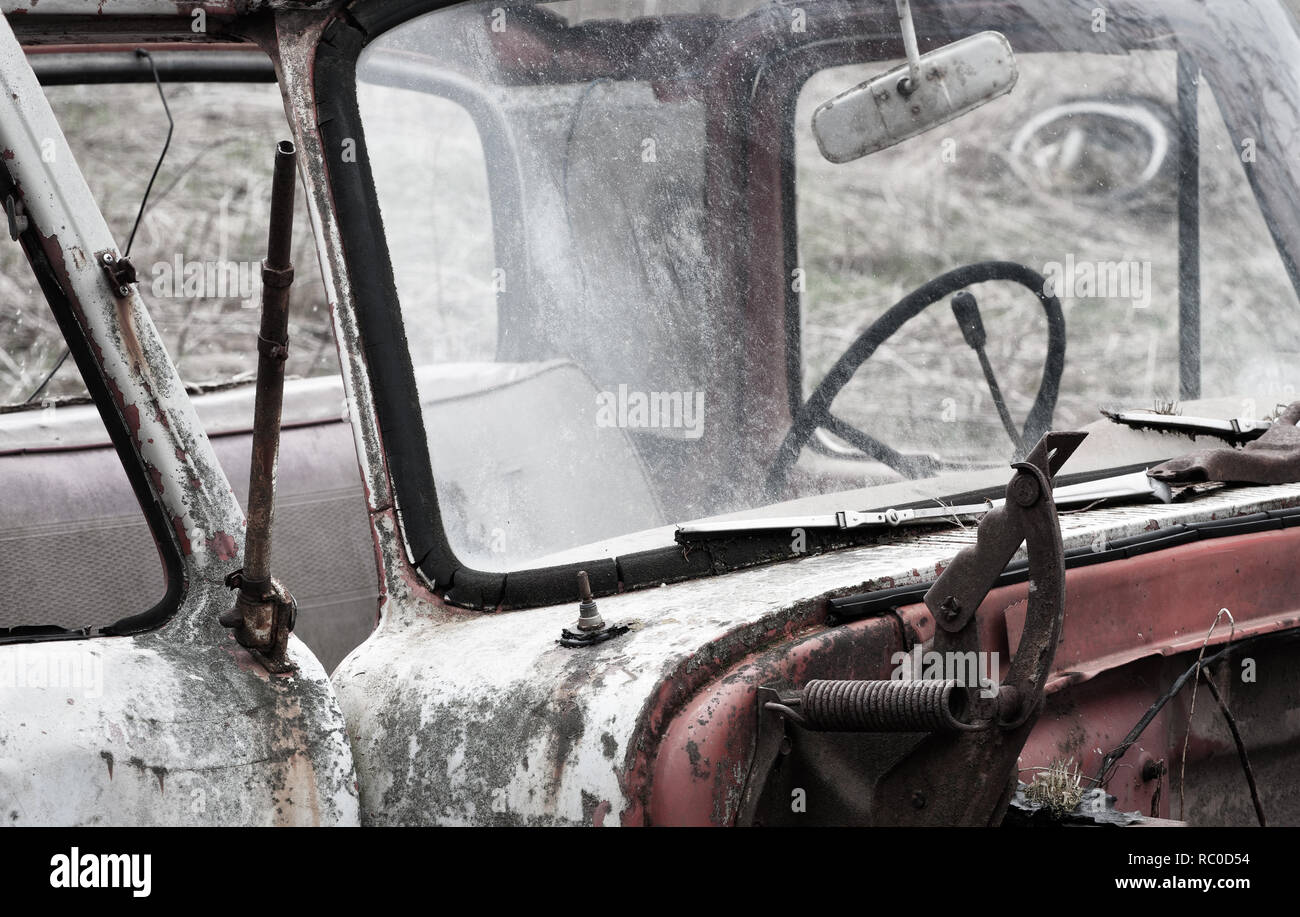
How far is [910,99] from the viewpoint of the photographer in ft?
7.61

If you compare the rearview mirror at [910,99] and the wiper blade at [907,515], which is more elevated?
the rearview mirror at [910,99]

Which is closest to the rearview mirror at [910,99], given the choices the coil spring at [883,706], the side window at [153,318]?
the coil spring at [883,706]

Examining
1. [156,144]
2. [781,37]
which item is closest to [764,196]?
[781,37]

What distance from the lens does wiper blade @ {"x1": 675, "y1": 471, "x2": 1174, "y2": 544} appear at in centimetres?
213

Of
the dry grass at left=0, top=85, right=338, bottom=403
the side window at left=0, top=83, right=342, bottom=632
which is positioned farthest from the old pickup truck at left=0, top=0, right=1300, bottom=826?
the dry grass at left=0, top=85, right=338, bottom=403

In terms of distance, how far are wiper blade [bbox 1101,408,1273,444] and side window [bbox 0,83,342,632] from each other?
171 centimetres

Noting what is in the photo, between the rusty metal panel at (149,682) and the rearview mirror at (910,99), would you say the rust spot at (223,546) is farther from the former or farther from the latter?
the rearview mirror at (910,99)

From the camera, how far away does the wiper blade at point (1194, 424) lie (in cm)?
243

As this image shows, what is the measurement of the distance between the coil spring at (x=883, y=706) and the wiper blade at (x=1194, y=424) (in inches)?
38.2

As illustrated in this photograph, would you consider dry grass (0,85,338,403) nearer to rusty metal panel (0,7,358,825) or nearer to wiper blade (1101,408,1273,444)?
rusty metal panel (0,7,358,825)

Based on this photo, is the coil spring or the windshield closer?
the coil spring

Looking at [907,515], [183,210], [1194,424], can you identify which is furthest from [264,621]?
[183,210]

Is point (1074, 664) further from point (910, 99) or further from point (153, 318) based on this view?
point (153, 318)

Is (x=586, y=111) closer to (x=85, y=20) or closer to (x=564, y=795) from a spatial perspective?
(x=85, y=20)
